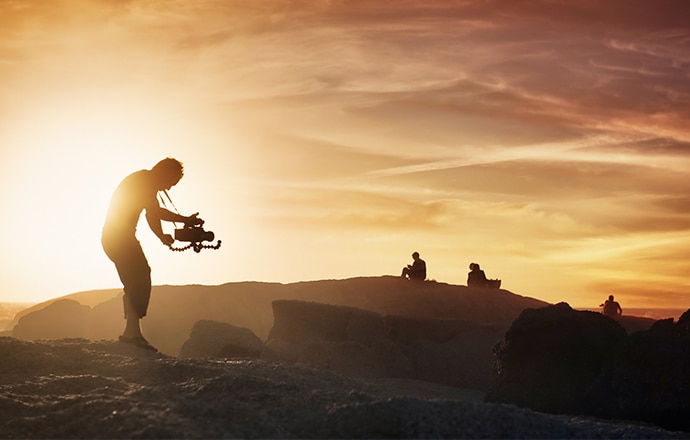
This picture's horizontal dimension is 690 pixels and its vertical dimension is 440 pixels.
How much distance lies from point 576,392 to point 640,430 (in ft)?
11.8

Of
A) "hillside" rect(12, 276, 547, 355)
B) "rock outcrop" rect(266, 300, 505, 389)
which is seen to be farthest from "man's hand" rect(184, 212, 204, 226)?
"hillside" rect(12, 276, 547, 355)

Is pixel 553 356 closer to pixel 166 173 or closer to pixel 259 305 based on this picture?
pixel 166 173

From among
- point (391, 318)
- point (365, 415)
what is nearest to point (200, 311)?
point (391, 318)

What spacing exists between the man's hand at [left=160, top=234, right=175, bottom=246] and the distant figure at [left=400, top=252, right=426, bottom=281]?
1365 centimetres

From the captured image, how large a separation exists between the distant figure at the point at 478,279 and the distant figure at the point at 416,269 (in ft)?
6.30

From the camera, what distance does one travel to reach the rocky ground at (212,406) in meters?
6.53

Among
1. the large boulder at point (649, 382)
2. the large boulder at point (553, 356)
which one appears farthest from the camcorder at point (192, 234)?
the large boulder at point (649, 382)

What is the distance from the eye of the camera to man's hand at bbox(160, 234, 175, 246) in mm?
10859

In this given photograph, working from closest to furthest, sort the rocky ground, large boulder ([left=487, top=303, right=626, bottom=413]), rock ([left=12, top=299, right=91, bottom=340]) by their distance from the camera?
the rocky ground → large boulder ([left=487, top=303, right=626, bottom=413]) → rock ([left=12, top=299, right=91, bottom=340])

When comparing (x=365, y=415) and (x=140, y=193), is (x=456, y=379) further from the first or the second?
(x=365, y=415)

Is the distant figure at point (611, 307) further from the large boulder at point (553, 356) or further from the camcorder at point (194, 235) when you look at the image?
the camcorder at point (194, 235)

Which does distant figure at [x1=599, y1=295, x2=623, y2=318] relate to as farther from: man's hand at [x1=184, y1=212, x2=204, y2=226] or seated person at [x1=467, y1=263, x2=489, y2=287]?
man's hand at [x1=184, y1=212, x2=204, y2=226]

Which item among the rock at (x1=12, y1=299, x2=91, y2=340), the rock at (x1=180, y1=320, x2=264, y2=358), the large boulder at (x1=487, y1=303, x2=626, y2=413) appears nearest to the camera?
the large boulder at (x1=487, y1=303, x2=626, y2=413)

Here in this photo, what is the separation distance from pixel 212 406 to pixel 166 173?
438cm
